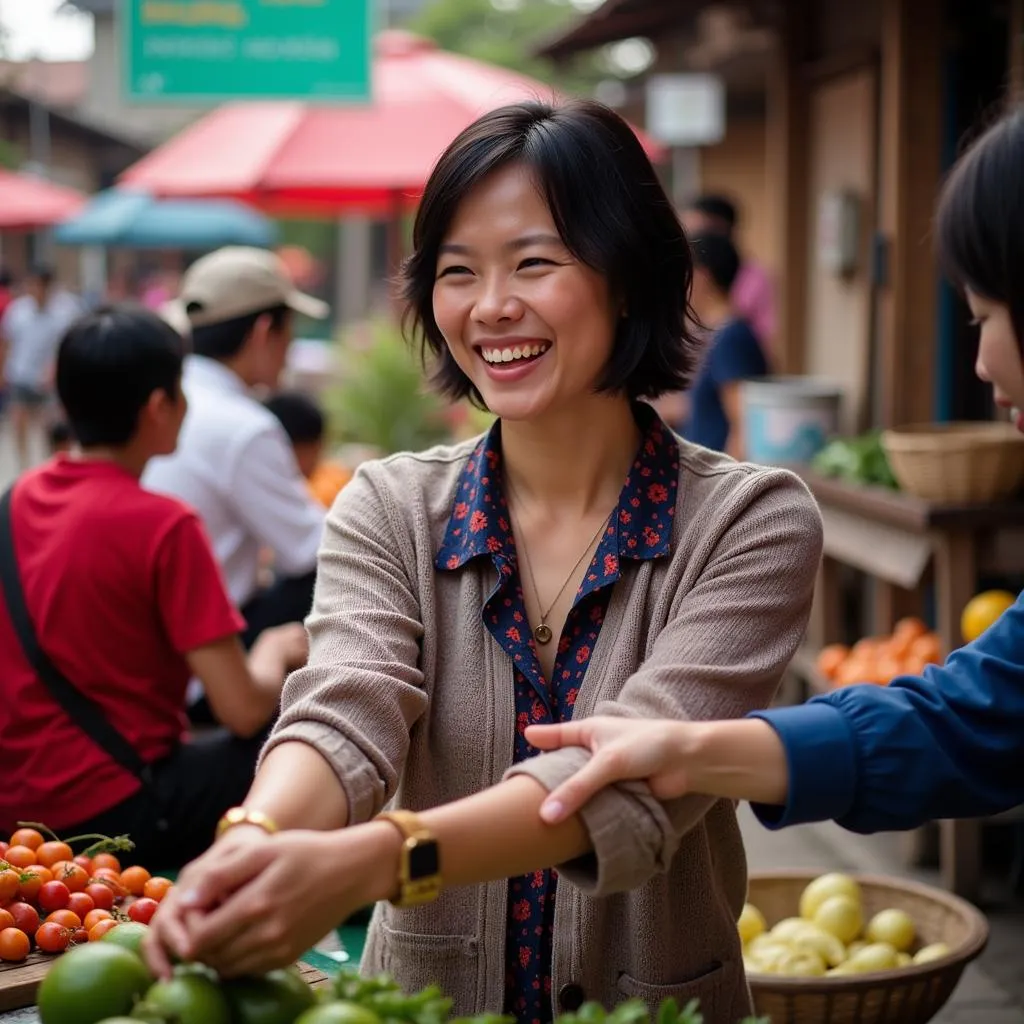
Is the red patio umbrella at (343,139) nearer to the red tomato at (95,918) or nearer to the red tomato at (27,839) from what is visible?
the red tomato at (27,839)

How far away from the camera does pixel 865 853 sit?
529 cm

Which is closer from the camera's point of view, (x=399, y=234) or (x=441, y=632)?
(x=441, y=632)

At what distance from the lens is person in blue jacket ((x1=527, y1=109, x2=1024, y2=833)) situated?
1865 millimetres

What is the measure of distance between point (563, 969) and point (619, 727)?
0.44 meters

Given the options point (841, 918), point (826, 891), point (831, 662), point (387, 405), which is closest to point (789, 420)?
point (831, 662)

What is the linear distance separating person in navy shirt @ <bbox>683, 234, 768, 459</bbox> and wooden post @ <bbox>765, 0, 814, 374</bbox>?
115 centimetres

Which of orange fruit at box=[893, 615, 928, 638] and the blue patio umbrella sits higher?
the blue patio umbrella

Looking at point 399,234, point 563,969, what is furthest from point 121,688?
point 399,234

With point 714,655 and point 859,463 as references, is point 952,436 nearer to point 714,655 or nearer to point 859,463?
point 859,463

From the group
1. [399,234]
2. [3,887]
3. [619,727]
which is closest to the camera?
[619,727]

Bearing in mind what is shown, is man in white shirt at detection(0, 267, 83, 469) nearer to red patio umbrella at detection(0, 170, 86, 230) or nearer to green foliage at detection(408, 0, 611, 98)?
red patio umbrella at detection(0, 170, 86, 230)

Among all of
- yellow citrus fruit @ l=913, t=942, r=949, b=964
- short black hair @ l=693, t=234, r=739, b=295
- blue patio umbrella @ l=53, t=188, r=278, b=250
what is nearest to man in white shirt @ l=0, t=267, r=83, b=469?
blue patio umbrella @ l=53, t=188, r=278, b=250

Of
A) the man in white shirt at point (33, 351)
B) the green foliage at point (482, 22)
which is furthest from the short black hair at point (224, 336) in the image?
the green foliage at point (482, 22)

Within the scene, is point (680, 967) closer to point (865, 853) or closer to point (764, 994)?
point (764, 994)
